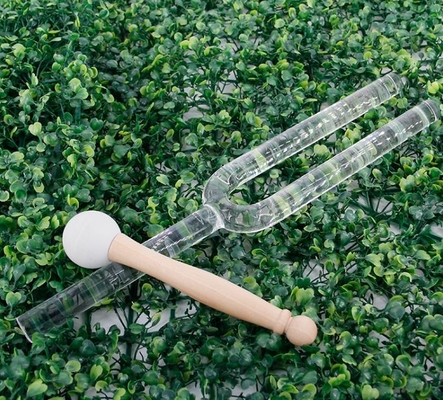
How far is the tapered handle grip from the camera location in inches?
38.6

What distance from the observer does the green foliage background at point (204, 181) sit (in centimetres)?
97

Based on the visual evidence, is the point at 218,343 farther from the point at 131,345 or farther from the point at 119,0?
the point at 119,0

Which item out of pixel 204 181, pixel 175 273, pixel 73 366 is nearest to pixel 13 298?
pixel 73 366

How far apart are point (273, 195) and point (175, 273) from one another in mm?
267

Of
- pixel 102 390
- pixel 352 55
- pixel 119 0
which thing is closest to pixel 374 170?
pixel 352 55

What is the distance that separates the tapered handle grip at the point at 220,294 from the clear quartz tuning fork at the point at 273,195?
5cm

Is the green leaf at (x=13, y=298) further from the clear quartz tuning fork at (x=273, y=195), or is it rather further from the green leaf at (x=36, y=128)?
the green leaf at (x=36, y=128)

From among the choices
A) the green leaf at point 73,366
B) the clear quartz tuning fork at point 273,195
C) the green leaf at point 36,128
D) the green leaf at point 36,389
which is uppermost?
the green leaf at point 36,128

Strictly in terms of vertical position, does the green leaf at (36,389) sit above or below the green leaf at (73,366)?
above

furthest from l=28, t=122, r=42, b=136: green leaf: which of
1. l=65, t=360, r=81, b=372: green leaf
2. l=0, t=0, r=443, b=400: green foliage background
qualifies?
l=65, t=360, r=81, b=372: green leaf

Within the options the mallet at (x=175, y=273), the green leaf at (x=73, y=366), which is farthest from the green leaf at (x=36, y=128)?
the green leaf at (x=73, y=366)

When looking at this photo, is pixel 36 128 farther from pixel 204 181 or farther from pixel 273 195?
pixel 273 195

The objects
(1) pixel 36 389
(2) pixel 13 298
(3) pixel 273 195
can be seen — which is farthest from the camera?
(3) pixel 273 195

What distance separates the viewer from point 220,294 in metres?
0.99
